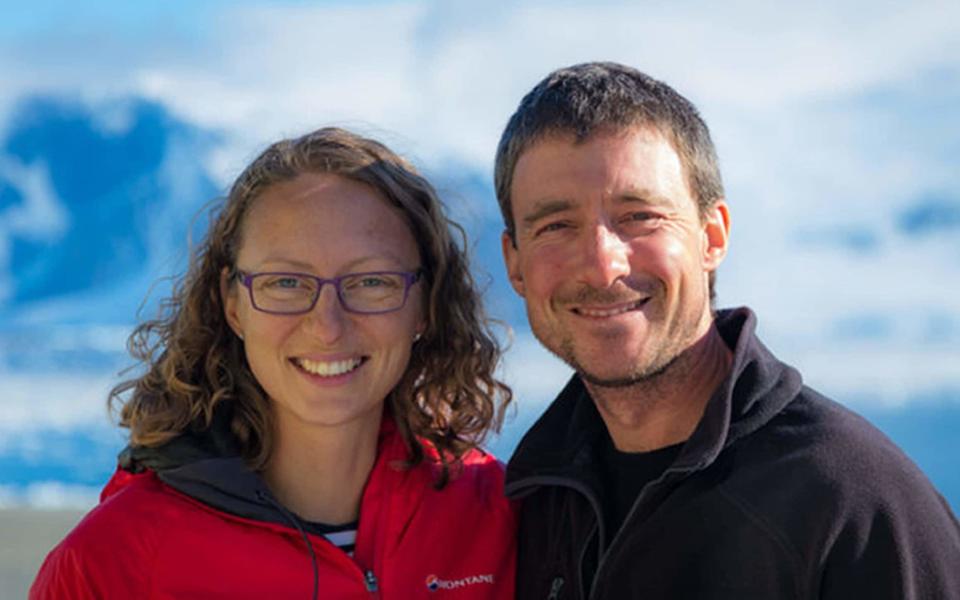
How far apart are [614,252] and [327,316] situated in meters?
0.68

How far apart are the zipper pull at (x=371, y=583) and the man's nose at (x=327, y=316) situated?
1.78ft

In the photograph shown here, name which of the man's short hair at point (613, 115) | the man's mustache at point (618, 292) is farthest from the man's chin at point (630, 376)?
the man's short hair at point (613, 115)

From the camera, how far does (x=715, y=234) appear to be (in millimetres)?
2867

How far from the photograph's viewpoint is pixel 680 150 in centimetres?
275

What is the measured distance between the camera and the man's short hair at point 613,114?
8.91 feet

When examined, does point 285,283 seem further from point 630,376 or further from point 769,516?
point 769,516

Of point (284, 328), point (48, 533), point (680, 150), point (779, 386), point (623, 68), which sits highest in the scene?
point (623, 68)

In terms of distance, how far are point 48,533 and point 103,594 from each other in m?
6.34

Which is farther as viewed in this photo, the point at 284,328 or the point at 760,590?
the point at 284,328

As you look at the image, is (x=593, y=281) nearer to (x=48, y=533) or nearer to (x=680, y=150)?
(x=680, y=150)

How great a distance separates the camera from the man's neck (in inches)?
109

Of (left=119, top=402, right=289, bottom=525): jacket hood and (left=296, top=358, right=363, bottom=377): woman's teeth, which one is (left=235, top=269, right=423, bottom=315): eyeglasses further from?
(left=119, top=402, right=289, bottom=525): jacket hood

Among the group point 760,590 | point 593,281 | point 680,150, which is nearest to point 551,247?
point 593,281

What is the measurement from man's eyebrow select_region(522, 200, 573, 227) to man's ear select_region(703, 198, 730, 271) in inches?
14.3
